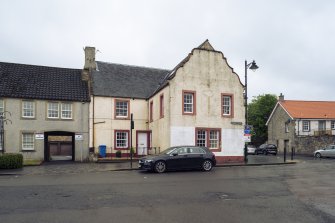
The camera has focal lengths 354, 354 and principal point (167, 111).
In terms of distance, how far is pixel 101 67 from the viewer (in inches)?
1361

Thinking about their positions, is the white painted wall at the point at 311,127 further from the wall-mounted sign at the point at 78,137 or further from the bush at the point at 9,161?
the bush at the point at 9,161

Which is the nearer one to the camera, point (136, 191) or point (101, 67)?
point (136, 191)

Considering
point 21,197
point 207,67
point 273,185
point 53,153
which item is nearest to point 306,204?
point 273,185

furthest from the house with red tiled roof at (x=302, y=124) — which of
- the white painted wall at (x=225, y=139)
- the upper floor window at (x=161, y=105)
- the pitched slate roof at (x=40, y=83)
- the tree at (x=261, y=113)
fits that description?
the pitched slate roof at (x=40, y=83)

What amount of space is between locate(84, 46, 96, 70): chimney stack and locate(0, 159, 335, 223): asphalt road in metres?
20.5

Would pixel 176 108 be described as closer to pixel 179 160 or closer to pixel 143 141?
pixel 143 141

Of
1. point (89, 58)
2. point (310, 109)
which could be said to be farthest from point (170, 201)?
point (310, 109)

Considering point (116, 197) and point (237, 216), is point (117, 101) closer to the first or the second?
point (116, 197)

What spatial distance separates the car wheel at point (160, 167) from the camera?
2006cm

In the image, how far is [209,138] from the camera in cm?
2838

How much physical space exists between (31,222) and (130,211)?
2.49 meters

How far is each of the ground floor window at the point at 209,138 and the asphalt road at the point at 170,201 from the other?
1274 centimetres

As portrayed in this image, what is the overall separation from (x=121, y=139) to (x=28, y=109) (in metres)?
8.37

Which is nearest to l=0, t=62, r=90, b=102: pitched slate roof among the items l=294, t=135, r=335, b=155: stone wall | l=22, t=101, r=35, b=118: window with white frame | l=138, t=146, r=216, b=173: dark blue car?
l=22, t=101, r=35, b=118: window with white frame
